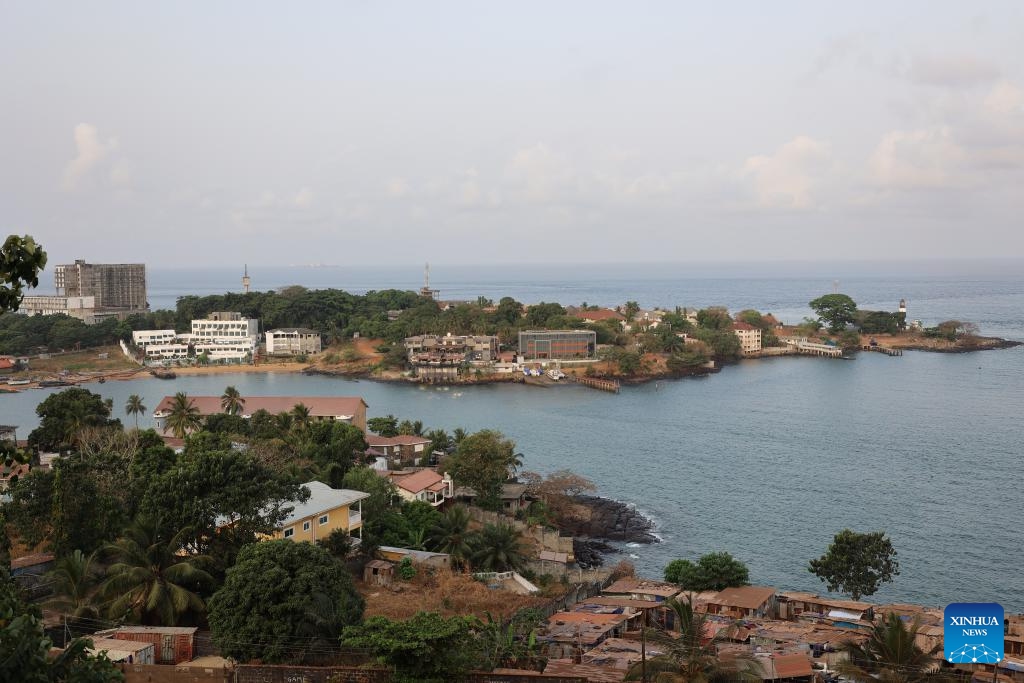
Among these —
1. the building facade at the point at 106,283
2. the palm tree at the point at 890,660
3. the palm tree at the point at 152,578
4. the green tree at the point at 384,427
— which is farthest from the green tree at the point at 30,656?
the building facade at the point at 106,283

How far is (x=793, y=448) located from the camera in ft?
90.9

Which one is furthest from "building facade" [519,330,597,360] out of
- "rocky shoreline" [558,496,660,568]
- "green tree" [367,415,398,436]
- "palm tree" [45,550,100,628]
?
"palm tree" [45,550,100,628]

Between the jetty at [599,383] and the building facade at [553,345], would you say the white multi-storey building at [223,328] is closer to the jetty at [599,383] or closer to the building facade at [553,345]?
the building facade at [553,345]

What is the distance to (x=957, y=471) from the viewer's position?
24156 millimetres

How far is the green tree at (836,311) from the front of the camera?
187ft

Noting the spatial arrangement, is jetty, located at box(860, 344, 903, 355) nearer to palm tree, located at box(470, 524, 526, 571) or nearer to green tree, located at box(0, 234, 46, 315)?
palm tree, located at box(470, 524, 526, 571)

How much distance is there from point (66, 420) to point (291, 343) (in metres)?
31.1

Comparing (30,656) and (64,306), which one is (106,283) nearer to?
(64,306)

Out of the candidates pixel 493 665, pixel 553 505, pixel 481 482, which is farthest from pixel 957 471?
pixel 493 665

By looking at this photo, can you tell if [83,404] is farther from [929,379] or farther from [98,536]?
[929,379]

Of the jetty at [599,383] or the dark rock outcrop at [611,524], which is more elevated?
the jetty at [599,383]

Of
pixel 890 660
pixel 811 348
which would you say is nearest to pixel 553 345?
pixel 811 348

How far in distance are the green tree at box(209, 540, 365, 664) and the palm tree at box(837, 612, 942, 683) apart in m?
5.13

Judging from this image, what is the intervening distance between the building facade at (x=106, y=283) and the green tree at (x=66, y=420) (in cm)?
5068
